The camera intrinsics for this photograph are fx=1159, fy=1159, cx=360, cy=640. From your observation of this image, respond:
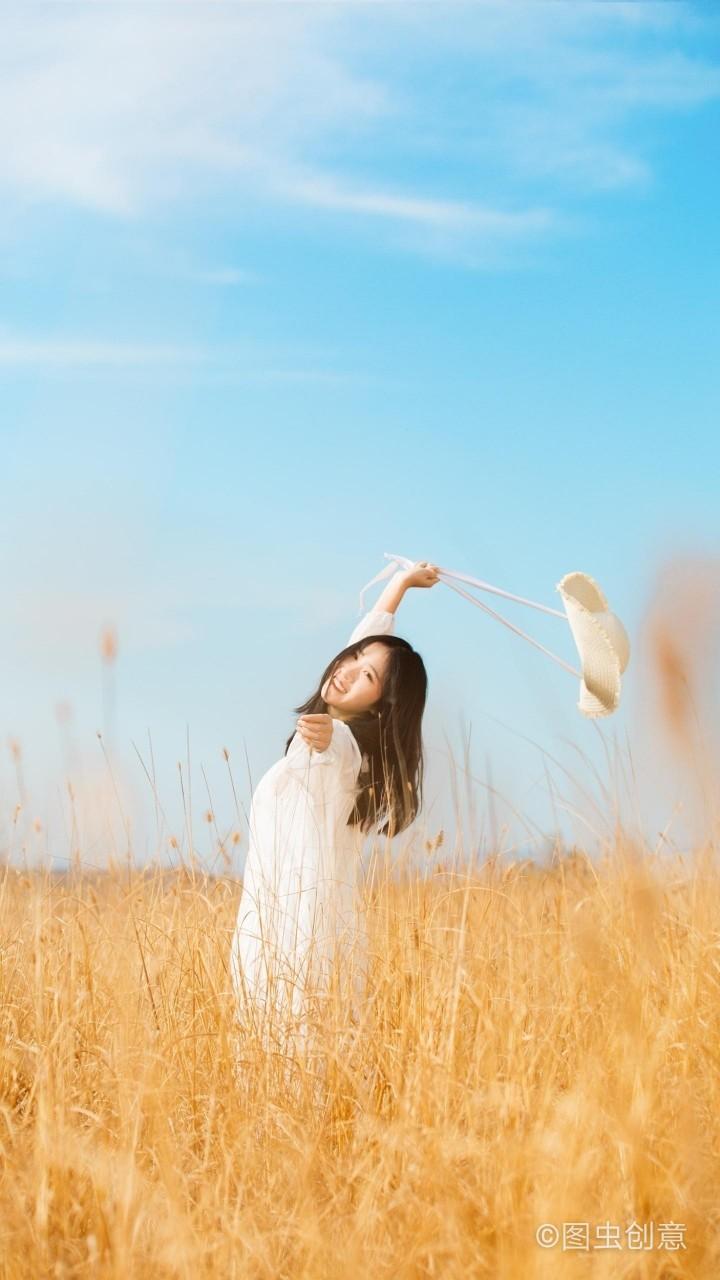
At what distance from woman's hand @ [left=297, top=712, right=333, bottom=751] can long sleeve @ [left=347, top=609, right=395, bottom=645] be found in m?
0.70

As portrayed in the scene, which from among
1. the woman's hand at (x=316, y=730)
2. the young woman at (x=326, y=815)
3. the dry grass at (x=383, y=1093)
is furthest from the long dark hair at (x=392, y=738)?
the woman's hand at (x=316, y=730)

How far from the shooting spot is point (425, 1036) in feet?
9.40

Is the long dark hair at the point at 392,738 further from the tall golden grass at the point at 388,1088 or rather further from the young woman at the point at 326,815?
the tall golden grass at the point at 388,1088

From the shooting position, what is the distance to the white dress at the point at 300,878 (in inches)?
125

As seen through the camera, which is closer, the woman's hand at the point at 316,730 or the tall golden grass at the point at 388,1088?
the tall golden grass at the point at 388,1088

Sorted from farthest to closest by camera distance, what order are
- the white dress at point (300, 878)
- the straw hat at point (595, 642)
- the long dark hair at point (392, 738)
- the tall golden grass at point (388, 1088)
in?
the long dark hair at point (392, 738) < the white dress at point (300, 878) < the straw hat at point (595, 642) < the tall golden grass at point (388, 1088)

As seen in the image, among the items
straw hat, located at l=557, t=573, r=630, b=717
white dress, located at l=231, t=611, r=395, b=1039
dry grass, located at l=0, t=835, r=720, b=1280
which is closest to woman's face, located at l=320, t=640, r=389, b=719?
white dress, located at l=231, t=611, r=395, b=1039

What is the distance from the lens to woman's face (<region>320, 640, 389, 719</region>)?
11.8 feet

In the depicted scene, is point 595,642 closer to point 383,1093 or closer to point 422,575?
point 422,575

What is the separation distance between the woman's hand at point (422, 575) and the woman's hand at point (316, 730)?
0.84 meters

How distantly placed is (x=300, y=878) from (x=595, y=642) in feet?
3.42

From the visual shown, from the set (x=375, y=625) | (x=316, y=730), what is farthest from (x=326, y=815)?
(x=375, y=625)

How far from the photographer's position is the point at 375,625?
3.81m

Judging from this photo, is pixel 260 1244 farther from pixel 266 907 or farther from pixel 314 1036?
pixel 266 907
